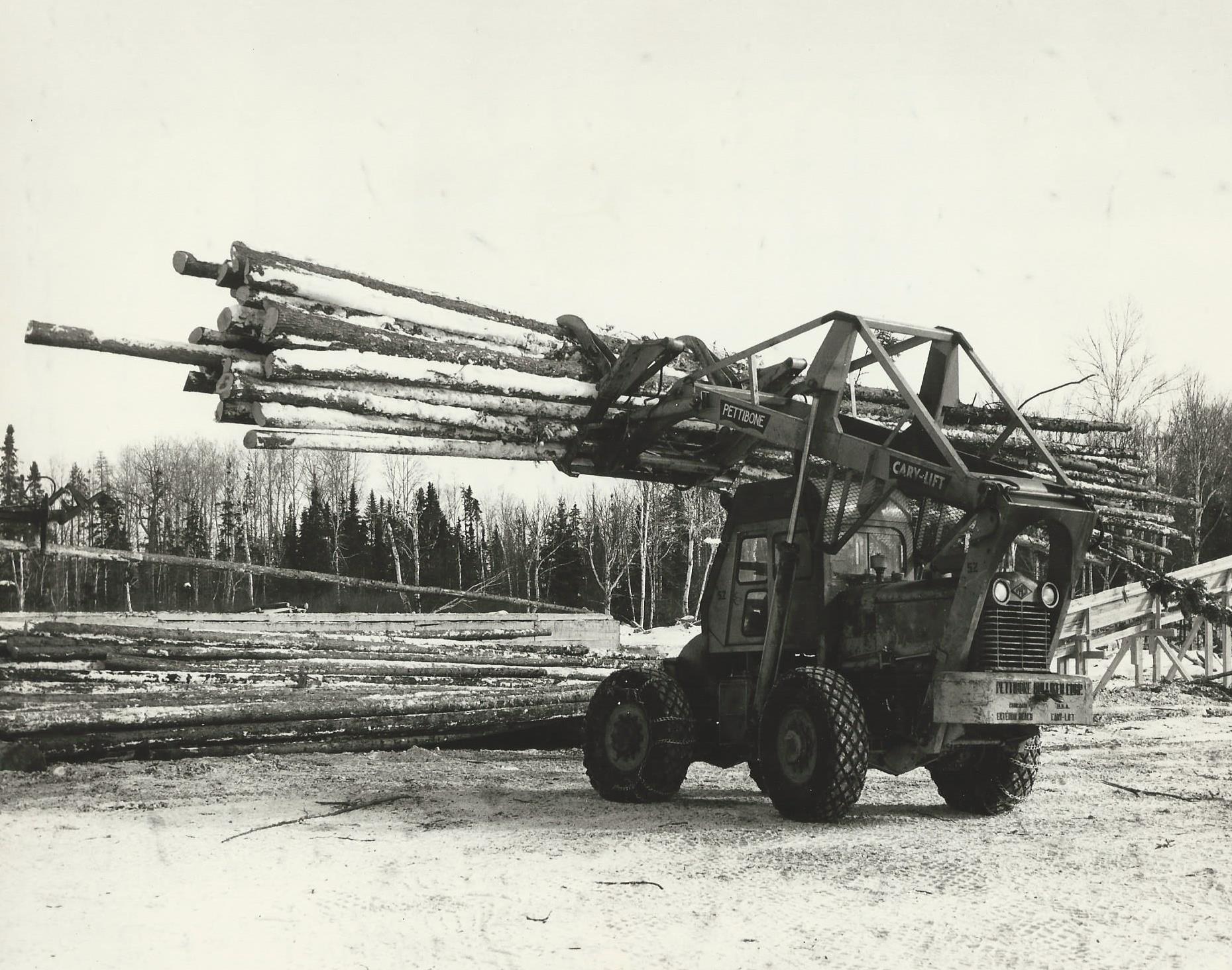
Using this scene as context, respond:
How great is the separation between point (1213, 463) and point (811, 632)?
145 ft

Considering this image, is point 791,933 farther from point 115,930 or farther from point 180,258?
point 180,258

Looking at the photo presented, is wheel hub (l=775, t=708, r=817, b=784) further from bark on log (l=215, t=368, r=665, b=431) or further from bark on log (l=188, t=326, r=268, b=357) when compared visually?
bark on log (l=188, t=326, r=268, b=357)

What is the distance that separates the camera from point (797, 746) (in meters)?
8.95

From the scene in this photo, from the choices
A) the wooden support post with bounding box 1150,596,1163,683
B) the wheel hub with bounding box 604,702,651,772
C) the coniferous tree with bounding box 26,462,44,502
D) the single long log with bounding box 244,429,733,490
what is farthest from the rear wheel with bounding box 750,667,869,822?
the wooden support post with bounding box 1150,596,1163,683

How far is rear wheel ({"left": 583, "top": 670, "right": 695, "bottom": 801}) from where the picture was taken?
1005 centimetres

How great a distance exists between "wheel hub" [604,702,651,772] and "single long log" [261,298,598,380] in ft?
9.61

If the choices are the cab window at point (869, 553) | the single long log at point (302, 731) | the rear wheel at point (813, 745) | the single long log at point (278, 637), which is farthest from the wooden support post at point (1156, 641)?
the rear wheel at point (813, 745)

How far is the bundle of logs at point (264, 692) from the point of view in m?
11.4

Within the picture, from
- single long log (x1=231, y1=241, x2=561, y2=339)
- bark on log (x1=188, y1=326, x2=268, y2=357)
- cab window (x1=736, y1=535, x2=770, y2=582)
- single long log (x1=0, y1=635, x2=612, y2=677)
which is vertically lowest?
single long log (x1=0, y1=635, x2=612, y2=677)

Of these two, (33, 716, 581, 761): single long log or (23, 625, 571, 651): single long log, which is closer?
(33, 716, 581, 761): single long log

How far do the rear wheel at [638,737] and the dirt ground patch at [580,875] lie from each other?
0.30 meters

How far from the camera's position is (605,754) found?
10453 millimetres

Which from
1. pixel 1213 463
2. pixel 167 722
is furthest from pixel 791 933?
pixel 1213 463

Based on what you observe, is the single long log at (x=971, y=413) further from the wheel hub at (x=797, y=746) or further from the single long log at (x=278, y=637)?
the single long log at (x=278, y=637)
